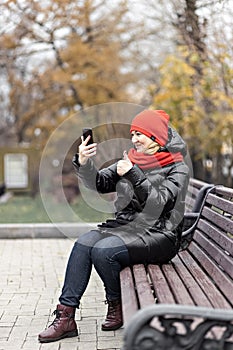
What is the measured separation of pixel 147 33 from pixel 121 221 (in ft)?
34.9

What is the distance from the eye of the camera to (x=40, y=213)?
35.1 ft

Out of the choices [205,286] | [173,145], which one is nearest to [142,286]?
[205,286]

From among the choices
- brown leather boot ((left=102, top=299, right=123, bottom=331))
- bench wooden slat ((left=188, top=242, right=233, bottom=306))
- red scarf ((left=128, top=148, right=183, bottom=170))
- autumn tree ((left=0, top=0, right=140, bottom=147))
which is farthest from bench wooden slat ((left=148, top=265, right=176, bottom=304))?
autumn tree ((left=0, top=0, right=140, bottom=147))

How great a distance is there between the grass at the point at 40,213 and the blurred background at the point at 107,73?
0.03 meters

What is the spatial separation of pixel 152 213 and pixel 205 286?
24.2 inches

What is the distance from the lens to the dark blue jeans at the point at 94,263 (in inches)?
153

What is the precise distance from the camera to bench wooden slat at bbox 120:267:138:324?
2907mm

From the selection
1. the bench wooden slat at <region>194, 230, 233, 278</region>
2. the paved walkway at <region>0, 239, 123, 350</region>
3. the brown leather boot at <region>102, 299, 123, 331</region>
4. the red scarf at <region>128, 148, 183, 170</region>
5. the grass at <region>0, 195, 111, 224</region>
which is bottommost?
the grass at <region>0, 195, 111, 224</region>

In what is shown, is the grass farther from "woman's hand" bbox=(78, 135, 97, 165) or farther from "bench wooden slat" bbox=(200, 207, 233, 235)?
"woman's hand" bbox=(78, 135, 97, 165)

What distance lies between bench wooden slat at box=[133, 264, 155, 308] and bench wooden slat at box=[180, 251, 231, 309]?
0.25m

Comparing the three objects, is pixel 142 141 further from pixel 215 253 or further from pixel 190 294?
pixel 190 294

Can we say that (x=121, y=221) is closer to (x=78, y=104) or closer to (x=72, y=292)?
(x=72, y=292)

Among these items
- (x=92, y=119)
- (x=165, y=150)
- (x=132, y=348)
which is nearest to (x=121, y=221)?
(x=165, y=150)

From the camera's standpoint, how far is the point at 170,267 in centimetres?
402
